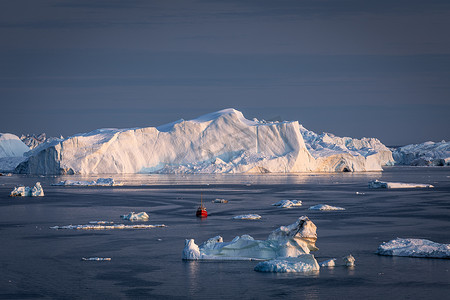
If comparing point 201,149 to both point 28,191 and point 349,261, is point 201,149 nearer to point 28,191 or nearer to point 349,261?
point 28,191

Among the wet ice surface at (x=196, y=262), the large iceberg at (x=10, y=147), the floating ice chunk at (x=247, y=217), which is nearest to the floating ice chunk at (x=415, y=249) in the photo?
the wet ice surface at (x=196, y=262)

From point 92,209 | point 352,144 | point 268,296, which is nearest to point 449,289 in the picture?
point 268,296

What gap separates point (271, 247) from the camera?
1503 cm

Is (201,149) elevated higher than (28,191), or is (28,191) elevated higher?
(201,149)

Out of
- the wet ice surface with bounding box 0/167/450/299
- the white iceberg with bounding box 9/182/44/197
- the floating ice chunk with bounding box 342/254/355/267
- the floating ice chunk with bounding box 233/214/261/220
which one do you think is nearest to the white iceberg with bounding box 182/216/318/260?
the wet ice surface with bounding box 0/167/450/299

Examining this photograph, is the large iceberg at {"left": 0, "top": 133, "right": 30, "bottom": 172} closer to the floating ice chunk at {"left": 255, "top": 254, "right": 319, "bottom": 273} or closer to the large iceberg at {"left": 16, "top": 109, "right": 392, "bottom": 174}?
the large iceberg at {"left": 16, "top": 109, "right": 392, "bottom": 174}

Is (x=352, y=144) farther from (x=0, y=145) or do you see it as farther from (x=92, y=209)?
(x=92, y=209)

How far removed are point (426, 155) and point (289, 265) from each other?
12853cm

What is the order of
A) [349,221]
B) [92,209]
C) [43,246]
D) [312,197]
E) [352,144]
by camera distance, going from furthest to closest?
[352,144], [312,197], [92,209], [349,221], [43,246]

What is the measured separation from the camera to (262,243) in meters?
15.2

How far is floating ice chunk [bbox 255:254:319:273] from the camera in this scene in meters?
13.6

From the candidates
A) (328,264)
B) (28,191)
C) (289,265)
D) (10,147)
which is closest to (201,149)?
(28,191)

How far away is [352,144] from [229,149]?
245 ft

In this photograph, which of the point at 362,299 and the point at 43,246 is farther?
the point at 43,246
